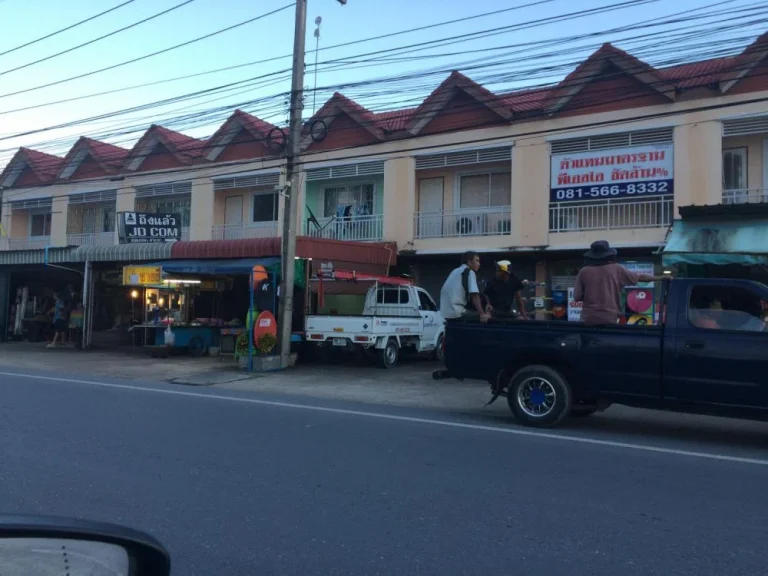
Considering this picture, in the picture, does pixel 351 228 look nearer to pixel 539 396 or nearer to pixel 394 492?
pixel 539 396

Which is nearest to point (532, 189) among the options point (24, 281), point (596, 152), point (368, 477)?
point (596, 152)

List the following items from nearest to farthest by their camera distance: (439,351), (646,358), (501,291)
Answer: (646,358) → (501,291) → (439,351)

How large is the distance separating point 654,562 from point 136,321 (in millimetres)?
20239

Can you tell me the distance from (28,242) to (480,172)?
1940 cm

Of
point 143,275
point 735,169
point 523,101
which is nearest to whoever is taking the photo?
point 735,169

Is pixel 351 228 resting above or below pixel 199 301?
above

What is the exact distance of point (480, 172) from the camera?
19750 millimetres

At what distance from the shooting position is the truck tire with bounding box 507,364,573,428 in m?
8.28

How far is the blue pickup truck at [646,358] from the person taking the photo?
7.32 m

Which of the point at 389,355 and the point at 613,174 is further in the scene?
the point at 613,174

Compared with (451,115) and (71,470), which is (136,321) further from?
(71,470)

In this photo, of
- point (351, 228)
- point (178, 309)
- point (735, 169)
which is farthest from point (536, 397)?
point (178, 309)

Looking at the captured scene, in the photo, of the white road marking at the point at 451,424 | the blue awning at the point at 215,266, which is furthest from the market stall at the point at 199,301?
the white road marking at the point at 451,424

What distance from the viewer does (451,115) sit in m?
19.2
